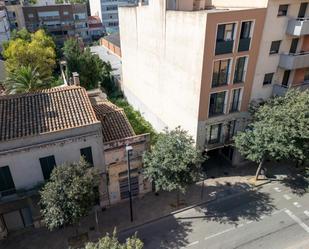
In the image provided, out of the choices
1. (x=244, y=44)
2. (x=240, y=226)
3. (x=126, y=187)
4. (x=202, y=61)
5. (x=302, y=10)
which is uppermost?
(x=302, y=10)

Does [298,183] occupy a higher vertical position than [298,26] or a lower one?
lower

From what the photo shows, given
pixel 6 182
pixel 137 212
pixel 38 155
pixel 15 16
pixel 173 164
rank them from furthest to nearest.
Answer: pixel 15 16 < pixel 137 212 < pixel 173 164 < pixel 6 182 < pixel 38 155

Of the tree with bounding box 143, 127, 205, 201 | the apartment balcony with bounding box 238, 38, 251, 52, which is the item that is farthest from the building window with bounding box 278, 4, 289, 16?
the tree with bounding box 143, 127, 205, 201

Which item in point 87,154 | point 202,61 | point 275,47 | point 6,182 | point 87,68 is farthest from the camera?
point 87,68

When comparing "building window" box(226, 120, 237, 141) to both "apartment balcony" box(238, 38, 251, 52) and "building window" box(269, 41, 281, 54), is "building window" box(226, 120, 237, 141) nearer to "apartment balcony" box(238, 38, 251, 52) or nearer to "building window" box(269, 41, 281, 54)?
"apartment balcony" box(238, 38, 251, 52)

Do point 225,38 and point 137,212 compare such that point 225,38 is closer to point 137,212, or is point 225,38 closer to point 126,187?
point 126,187

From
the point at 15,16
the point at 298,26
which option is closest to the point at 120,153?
the point at 298,26
